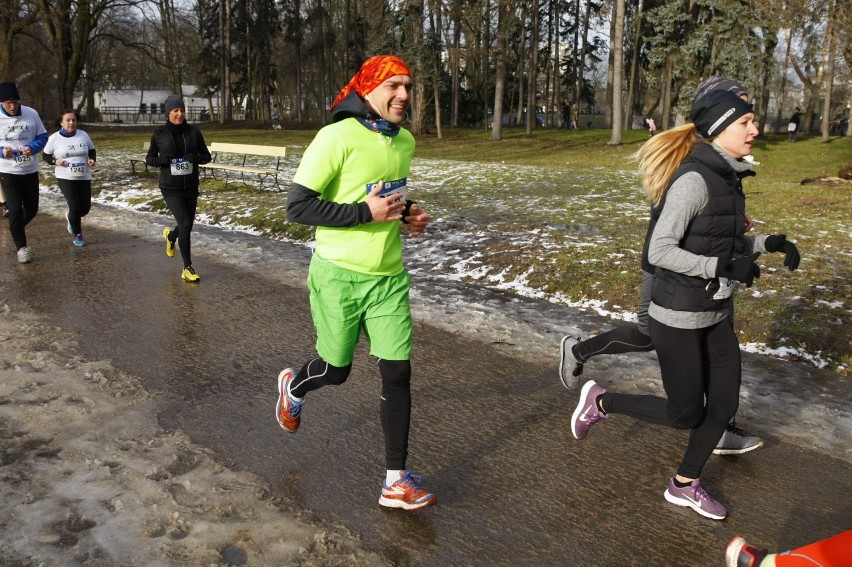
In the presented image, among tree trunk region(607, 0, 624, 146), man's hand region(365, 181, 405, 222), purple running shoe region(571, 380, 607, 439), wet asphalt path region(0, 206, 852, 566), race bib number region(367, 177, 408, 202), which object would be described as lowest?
wet asphalt path region(0, 206, 852, 566)

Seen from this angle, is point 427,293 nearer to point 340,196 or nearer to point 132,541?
point 340,196

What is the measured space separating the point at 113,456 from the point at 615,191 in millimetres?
13124

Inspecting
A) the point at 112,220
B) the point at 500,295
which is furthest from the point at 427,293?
the point at 112,220

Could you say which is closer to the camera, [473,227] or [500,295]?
[500,295]

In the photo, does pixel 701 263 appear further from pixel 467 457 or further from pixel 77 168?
pixel 77 168

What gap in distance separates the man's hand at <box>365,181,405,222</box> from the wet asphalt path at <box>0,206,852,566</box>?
1324mm

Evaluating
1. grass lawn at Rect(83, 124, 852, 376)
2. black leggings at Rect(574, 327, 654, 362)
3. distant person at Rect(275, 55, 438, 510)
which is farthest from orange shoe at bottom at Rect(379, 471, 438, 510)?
grass lawn at Rect(83, 124, 852, 376)

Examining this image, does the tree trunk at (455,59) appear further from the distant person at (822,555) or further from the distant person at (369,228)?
the distant person at (822,555)

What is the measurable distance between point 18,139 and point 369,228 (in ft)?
22.8

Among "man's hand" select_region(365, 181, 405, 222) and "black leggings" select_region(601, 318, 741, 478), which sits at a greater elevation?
"man's hand" select_region(365, 181, 405, 222)

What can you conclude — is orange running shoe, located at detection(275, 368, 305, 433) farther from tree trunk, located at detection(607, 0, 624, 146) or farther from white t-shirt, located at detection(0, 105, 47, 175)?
tree trunk, located at detection(607, 0, 624, 146)

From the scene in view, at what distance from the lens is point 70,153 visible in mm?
9289

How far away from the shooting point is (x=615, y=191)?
15.2 metres

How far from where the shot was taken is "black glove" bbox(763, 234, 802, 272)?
313 centimetres
